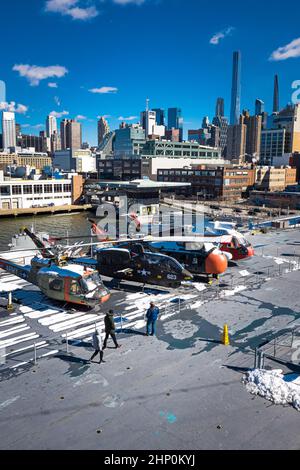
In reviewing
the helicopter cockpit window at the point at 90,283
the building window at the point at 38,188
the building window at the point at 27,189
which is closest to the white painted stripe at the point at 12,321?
the helicopter cockpit window at the point at 90,283

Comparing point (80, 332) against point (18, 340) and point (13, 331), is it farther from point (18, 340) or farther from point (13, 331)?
point (13, 331)

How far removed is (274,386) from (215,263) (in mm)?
10773

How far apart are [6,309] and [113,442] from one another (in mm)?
11415

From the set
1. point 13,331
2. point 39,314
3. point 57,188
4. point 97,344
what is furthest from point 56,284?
point 57,188

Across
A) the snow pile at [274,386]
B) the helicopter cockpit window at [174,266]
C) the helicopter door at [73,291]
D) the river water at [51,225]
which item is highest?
the helicopter cockpit window at [174,266]

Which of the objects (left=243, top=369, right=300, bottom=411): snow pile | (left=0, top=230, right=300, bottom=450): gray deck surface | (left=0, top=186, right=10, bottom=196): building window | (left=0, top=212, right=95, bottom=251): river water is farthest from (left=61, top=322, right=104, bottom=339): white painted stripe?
(left=0, top=186, right=10, bottom=196): building window

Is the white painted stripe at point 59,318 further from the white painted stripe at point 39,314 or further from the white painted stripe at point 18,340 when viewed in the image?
the white painted stripe at point 18,340

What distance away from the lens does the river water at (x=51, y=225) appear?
6738 cm

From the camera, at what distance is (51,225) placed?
7719cm

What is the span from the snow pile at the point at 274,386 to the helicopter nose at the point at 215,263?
31.9 ft

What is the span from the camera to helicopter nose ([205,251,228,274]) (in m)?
22.0

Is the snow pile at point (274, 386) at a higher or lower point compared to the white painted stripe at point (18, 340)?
higher

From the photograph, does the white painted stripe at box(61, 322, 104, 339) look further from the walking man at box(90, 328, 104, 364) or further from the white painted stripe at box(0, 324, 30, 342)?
the walking man at box(90, 328, 104, 364)

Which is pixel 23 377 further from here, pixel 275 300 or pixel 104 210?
pixel 104 210
